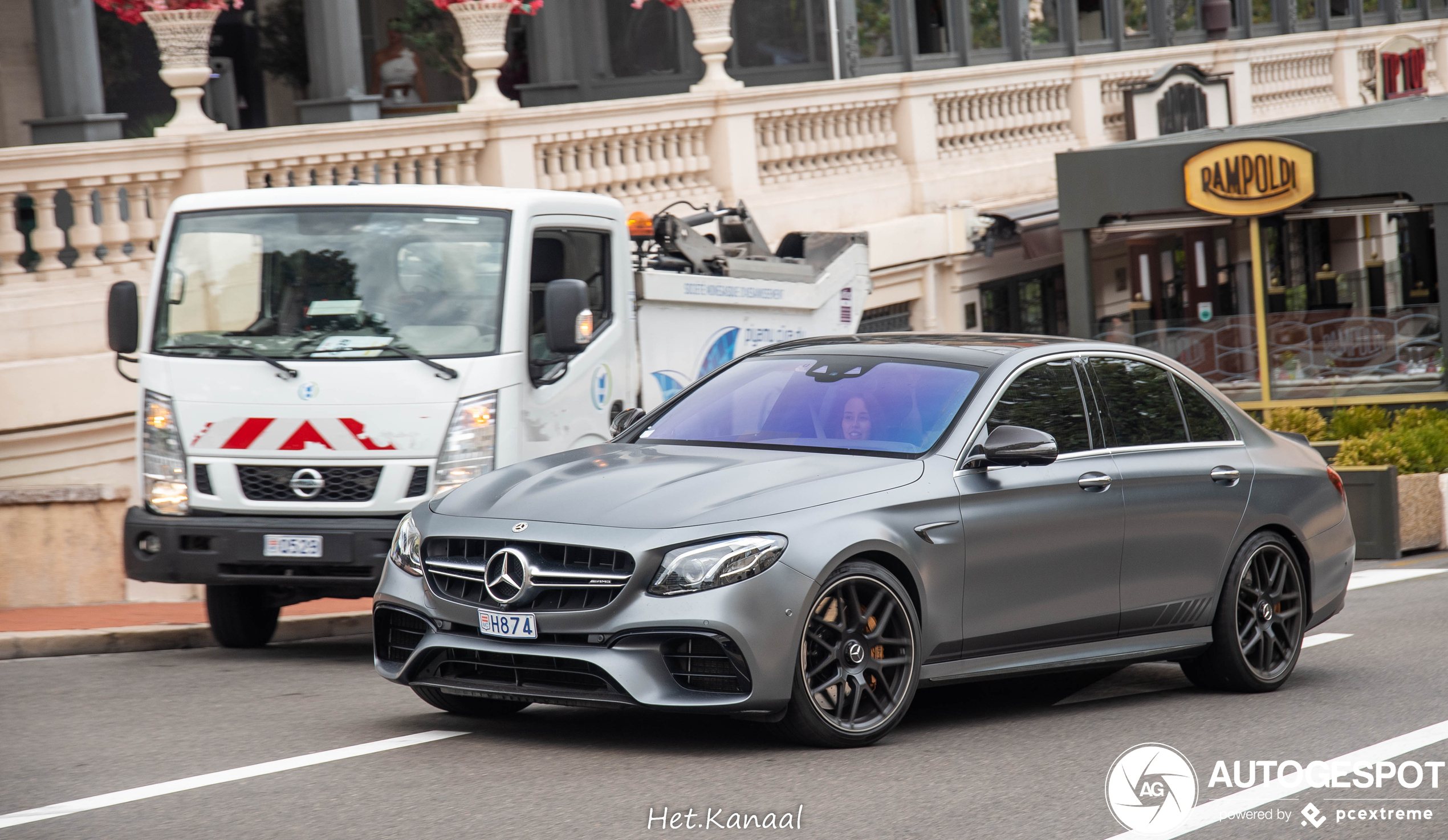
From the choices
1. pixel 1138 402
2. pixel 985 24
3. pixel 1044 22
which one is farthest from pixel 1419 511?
pixel 1044 22

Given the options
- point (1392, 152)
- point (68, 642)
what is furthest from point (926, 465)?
point (1392, 152)

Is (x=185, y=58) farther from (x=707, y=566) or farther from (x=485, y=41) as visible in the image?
(x=707, y=566)

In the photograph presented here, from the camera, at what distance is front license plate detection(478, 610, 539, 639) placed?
22.3ft

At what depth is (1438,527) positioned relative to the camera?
16.4 meters

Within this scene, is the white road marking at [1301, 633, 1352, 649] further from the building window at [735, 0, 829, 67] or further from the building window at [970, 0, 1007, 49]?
the building window at [970, 0, 1007, 49]

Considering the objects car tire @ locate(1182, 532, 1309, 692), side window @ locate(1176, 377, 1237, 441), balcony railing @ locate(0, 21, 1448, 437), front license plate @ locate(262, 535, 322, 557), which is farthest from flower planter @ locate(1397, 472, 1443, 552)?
front license plate @ locate(262, 535, 322, 557)

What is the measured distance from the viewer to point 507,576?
687cm

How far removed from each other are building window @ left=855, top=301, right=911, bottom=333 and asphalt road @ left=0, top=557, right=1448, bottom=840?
12101 millimetres

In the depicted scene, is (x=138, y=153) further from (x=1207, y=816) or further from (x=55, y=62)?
(x=1207, y=816)

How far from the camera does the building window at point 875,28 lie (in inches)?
910

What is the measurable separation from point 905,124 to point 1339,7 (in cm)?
1550

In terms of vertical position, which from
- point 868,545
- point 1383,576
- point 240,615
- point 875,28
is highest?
point 875,28

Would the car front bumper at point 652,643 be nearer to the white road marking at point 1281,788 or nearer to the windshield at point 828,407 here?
the windshield at point 828,407

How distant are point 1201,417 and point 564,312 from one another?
10.6ft
